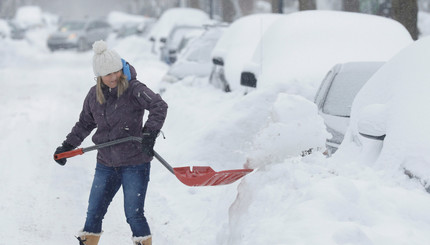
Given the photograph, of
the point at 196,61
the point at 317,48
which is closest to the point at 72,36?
the point at 196,61

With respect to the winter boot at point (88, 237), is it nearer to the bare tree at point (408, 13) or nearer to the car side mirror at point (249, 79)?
the car side mirror at point (249, 79)

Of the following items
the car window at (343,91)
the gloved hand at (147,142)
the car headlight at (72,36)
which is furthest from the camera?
the car headlight at (72,36)

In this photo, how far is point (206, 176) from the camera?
4.50 metres

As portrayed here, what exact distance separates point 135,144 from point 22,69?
2005 centimetres

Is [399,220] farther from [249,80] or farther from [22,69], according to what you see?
[22,69]

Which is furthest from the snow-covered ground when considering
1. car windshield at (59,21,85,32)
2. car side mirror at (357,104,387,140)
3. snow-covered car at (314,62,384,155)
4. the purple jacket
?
car windshield at (59,21,85,32)

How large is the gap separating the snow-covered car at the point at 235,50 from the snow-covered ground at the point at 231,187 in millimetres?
286

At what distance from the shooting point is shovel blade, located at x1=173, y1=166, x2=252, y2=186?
4.50 m

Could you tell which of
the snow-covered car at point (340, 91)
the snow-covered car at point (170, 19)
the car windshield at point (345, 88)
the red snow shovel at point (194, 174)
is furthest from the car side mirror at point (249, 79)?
the snow-covered car at point (170, 19)

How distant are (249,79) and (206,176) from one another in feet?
13.0

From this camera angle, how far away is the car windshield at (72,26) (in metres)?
33.1

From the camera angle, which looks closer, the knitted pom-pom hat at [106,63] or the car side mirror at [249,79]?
the knitted pom-pom hat at [106,63]

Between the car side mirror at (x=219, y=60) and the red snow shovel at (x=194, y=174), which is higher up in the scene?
the red snow shovel at (x=194, y=174)

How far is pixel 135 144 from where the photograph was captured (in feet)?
14.7
